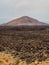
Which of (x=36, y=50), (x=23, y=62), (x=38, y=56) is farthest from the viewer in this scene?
(x=36, y=50)

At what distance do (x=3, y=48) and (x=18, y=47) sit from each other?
1620 mm

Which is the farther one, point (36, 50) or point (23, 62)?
point (36, 50)

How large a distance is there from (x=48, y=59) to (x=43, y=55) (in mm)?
1408

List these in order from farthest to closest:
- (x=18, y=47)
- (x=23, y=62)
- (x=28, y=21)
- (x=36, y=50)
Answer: (x=28, y=21) → (x=18, y=47) → (x=36, y=50) → (x=23, y=62)

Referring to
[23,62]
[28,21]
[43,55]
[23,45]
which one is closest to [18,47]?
[23,45]

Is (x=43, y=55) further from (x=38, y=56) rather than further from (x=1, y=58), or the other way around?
(x=1, y=58)

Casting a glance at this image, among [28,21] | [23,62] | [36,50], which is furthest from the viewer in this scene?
[28,21]

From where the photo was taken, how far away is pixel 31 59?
1798cm

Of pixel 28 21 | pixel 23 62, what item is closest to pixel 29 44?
pixel 23 62

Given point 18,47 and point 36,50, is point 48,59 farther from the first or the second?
point 18,47

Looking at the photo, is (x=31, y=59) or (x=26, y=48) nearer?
(x=31, y=59)

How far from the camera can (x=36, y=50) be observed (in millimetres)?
21500

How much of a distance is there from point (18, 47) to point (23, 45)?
89 cm

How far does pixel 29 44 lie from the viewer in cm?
2439
